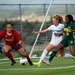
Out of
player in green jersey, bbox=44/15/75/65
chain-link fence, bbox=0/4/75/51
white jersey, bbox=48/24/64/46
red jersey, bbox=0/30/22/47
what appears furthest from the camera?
chain-link fence, bbox=0/4/75/51

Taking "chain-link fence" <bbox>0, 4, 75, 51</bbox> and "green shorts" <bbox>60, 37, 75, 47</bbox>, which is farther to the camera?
"chain-link fence" <bbox>0, 4, 75, 51</bbox>

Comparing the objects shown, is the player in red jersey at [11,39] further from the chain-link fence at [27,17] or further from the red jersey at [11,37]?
the chain-link fence at [27,17]

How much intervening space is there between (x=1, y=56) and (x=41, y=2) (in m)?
6.50

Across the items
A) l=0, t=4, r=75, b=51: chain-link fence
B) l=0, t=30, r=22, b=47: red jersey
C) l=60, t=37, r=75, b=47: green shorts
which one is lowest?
l=0, t=4, r=75, b=51: chain-link fence

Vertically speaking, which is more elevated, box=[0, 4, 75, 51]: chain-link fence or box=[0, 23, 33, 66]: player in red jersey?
box=[0, 23, 33, 66]: player in red jersey

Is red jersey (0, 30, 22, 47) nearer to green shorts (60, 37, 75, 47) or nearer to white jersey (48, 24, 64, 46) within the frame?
white jersey (48, 24, 64, 46)

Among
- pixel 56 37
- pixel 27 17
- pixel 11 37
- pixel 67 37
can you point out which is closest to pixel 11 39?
pixel 11 37

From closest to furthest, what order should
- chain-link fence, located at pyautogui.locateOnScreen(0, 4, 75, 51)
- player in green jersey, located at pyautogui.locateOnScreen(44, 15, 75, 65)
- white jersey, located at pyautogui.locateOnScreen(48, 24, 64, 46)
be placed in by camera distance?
white jersey, located at pyautogui.locateOnScreen(48, 24, 64, 46) < player in green jersey, located at pyautogui.locateOnScreen(44, 15, 75, 65) < chain-link fence, located at pyautogui.locateOnScreen(0, 4, 75, 51)

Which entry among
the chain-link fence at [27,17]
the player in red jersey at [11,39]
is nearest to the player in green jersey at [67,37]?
the player in red jersey at [11,39]

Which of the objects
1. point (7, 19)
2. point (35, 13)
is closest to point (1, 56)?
point (7, 19)

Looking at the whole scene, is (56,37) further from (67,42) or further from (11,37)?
(11,37)

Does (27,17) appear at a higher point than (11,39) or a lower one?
lower

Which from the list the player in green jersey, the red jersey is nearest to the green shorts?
the player in green jersey

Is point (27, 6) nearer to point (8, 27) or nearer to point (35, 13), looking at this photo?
point (35, 13)
